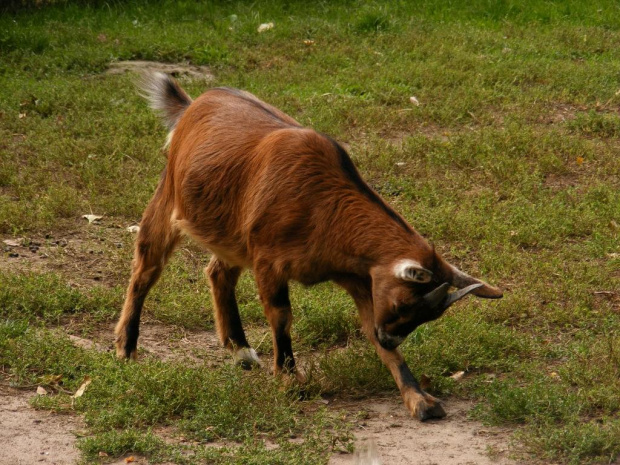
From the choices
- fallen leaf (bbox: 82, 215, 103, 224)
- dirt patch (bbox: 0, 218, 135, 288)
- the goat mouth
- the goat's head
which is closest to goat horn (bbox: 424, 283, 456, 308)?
the goat's head

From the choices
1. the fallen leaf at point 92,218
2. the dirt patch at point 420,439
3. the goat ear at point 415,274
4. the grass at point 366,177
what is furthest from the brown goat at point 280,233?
the fallen leaf at point 92,218

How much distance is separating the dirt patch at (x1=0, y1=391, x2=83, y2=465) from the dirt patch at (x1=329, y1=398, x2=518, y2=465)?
138cm

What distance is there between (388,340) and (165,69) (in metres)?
7.03

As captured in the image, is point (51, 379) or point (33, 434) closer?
point (33, 434)

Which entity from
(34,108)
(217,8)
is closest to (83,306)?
(34,108)

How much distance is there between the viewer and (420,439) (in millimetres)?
5055

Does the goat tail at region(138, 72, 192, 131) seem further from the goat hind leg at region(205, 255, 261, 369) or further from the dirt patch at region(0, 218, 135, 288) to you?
the dirt patch at region(0, 218, 135, 288)

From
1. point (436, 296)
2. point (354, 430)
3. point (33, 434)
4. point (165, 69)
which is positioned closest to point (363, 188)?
point (436, 296)

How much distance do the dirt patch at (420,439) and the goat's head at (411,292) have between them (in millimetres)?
420

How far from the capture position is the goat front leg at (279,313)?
223 inches

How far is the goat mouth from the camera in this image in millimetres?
5316

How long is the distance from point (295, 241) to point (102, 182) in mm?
3802

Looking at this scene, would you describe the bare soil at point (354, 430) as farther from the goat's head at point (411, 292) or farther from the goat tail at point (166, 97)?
the goat tail at point (166, 97)

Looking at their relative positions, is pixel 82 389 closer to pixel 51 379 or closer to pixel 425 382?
pixel 51 379
